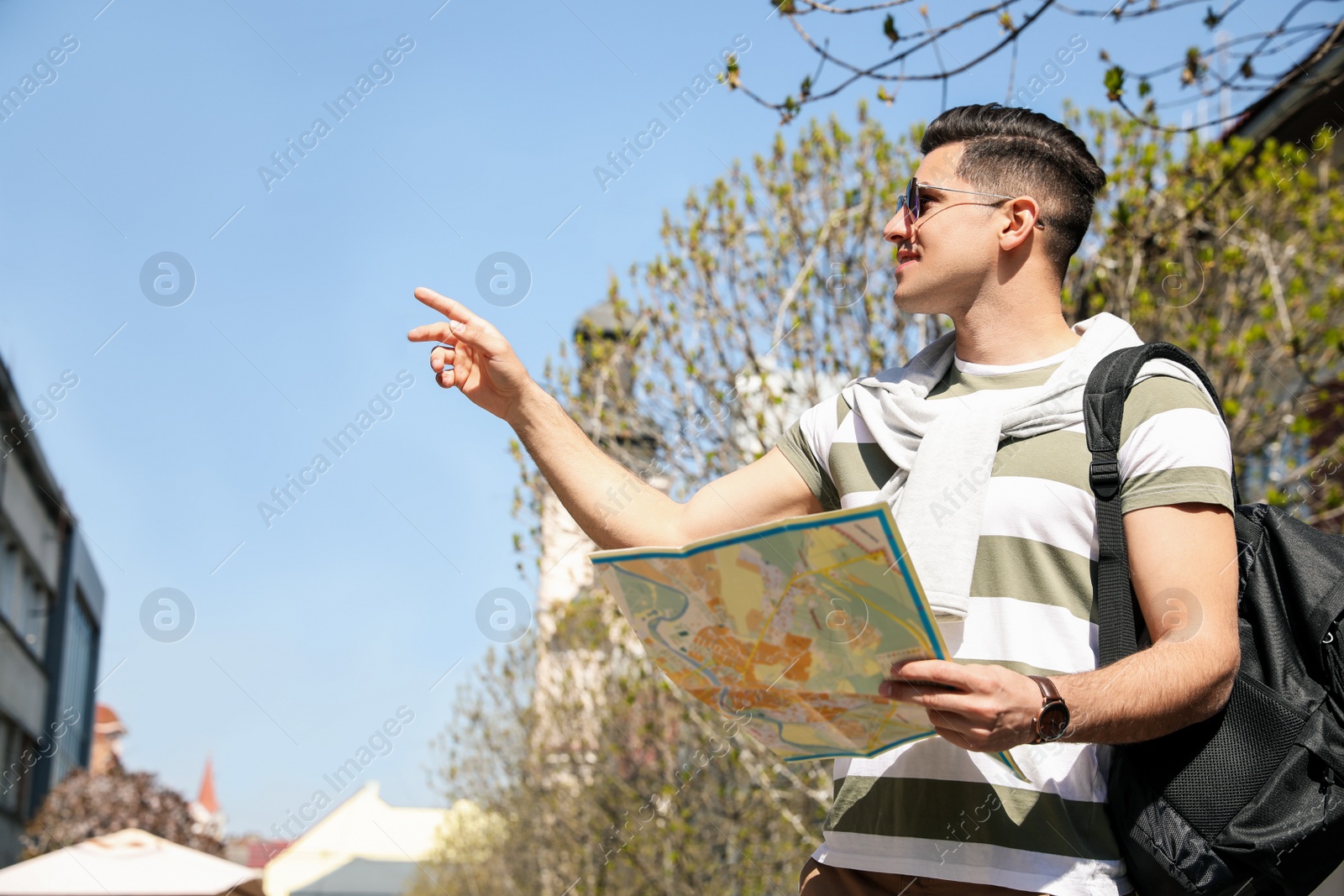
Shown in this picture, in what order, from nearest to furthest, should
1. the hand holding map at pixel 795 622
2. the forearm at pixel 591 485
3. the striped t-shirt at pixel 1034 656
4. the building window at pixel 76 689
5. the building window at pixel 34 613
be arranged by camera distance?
the hand holding map at pixel 795 622, the striped t-shirt at pixel 1034 656, the forearm at pixel 591 485, the building window at pixel 34 613, the building window at pixel 76 689

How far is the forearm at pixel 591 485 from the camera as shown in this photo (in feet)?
7.27

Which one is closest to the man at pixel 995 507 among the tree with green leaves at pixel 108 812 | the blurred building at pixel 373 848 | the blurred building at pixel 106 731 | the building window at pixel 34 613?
the blurred building at pixel 373 848

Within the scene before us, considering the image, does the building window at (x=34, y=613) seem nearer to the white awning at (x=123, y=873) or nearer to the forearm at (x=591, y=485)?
the white awning at (x=123, y=873)

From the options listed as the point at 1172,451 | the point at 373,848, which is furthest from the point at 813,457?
the point at 373,848

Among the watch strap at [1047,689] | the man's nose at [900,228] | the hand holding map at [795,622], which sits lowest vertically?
the watch strap at [1047,689]

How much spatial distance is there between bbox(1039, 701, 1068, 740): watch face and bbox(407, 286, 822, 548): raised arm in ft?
2.75

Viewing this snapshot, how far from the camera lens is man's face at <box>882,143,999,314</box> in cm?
214

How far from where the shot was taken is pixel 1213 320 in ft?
23.6

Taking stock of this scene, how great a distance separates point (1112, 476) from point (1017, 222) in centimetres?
63

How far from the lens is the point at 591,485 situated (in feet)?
7.27

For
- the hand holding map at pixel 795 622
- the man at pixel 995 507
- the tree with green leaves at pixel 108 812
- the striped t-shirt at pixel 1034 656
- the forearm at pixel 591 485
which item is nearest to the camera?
the hand holding map at pixel 795 622

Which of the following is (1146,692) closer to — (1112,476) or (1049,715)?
(1049,715)

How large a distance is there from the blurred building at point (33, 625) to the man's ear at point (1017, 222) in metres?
19.9

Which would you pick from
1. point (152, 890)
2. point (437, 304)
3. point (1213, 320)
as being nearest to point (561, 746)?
point (152, 890)
